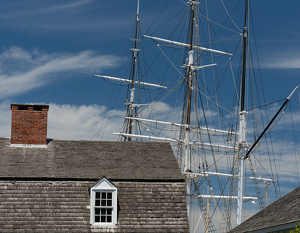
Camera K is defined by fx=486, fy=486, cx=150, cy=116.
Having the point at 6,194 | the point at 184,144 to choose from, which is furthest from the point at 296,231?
the point at 184,144

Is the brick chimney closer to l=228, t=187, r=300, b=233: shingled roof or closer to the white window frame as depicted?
the white window frame

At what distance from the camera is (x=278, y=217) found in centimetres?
1919

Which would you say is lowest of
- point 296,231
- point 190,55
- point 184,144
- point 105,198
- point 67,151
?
point 296,231

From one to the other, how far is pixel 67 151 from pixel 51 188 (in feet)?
9.90

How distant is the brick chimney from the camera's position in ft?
83.3

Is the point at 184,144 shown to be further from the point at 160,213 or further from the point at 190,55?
the point at 160,213

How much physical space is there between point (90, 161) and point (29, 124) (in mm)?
3995

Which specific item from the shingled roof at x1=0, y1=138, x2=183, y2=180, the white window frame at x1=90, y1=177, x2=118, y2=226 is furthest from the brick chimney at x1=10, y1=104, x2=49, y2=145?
the white window frame at x1=90, y1=177, x2=118, y2=226

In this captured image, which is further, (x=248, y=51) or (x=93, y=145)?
(x=248, y=51)

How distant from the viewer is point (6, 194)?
72.8 ft

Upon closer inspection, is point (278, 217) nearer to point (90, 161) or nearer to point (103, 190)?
point (103, 190)

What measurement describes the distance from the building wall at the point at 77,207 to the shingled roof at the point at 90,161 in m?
0.44

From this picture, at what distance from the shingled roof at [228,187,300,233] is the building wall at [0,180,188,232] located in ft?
10.6

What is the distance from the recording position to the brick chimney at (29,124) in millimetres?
25375
